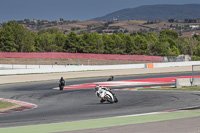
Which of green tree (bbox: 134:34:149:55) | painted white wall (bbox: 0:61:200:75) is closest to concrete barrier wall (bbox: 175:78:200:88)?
painted white wall (bbox: 0:61:200:75)

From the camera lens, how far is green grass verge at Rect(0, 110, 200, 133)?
10.9 meters

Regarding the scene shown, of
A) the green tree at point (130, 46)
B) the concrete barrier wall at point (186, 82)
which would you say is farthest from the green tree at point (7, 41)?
the concrete barrier wall at point (186, 82)

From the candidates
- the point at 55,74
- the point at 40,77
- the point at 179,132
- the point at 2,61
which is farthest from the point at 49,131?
the point at 2,61

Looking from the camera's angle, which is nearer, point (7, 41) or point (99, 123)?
point (99, 123)

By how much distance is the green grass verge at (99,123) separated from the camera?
10.9 meters

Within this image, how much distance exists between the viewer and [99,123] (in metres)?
11.9

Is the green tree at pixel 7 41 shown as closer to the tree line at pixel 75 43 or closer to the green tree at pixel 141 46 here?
the tree line at pixel 75 43

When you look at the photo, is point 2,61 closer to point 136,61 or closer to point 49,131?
point 136,61

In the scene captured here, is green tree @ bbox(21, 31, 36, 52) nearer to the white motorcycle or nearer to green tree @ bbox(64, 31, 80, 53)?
green tree @ bbox(64, 31, 80, 53)

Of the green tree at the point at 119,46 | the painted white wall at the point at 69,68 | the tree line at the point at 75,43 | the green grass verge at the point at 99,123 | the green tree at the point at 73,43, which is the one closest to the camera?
the green grass verge at the point at 99,123

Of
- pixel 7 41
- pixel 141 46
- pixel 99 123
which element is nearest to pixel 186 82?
pixel 99 123

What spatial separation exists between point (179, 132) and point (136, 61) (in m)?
66.9

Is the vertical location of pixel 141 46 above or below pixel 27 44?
below

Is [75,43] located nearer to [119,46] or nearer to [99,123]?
[119,46]
